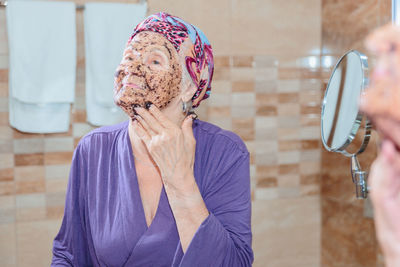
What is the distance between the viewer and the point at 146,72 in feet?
3.19

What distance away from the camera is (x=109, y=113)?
1803mm

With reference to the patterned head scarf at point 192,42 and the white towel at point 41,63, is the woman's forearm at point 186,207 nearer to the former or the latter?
the patterned head scarf at point 192,42

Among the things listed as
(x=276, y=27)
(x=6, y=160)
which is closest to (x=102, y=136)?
(x=6, y=160)

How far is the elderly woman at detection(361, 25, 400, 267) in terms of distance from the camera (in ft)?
0.94

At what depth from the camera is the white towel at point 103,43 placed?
1745 millimetres

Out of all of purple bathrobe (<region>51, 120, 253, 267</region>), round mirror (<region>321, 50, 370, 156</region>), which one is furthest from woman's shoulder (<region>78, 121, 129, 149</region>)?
round mirror (<region>321, 50, 370, 156</region>)

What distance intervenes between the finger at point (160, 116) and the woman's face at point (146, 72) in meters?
0.02

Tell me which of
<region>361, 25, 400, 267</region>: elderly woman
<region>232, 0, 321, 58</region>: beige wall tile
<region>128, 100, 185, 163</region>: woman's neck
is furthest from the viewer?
<region>232, 0, 321, 58</region>: beige wall tile

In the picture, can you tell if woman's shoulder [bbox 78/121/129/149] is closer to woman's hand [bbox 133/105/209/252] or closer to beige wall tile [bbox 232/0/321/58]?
woman's hand [bbox 133/105/209/252]

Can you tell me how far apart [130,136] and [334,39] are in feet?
4.34

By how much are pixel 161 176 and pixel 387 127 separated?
2.50ft

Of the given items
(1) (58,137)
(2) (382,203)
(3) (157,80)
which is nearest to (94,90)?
(1) (58,137)

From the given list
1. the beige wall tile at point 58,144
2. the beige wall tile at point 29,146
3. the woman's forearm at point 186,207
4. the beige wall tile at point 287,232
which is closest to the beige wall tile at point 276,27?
the beige wall tile at point 287,232

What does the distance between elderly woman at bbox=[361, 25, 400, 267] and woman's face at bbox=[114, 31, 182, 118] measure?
27.4 inches
